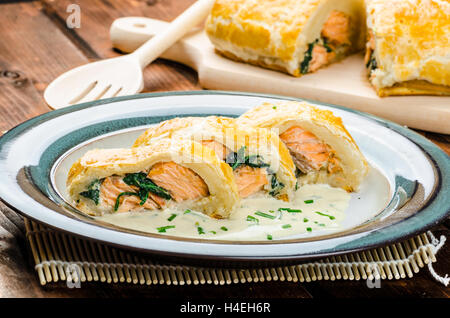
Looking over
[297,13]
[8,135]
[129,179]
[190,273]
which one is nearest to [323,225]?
[190,273]

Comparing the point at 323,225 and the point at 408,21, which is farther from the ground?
the point at 408,21

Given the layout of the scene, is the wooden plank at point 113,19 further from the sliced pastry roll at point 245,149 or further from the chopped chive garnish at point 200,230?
the chopped chive garnish at point 200,230

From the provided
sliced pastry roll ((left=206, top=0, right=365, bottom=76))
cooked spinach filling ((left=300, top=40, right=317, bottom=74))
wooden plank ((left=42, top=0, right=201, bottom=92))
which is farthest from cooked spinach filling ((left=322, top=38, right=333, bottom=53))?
wooden plank ((left=42, top=0, right=201, bottom=92))

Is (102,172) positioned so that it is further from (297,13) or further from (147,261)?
(297,13)

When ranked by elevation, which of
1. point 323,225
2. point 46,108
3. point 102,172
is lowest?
point 46,108

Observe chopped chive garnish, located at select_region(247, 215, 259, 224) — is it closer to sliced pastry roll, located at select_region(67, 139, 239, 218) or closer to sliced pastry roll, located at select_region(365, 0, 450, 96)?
sliced pastry roll, located at select_region(67, 139, 239, 218)

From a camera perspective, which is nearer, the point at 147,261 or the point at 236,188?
the point at 147,261

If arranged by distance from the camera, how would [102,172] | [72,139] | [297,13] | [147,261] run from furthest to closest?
[297,13]
[72,139]
[102,172]
[147,261]
